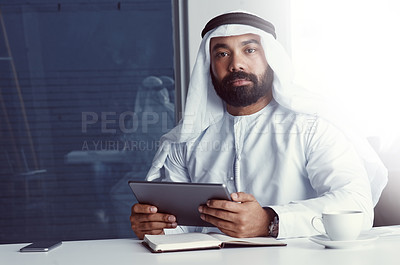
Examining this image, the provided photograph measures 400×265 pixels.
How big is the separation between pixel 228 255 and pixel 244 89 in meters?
1.13

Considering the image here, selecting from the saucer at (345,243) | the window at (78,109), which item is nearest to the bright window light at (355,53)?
the window at (78,109)

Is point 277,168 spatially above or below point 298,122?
below

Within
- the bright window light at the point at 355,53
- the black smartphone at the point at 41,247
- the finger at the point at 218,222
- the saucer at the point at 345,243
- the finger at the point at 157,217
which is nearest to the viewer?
the saucer at the point at 345,243

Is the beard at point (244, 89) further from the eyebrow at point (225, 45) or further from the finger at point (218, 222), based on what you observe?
the finger at point (218, 222)

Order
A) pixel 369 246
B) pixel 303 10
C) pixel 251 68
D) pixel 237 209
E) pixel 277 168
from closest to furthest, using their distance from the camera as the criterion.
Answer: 1. pixel 369 246
2. pixel 237 209
3. pixel 277 168
4. pixel 251 68
5. pixel 303 10

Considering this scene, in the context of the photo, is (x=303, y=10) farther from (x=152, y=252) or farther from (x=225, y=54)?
(x=152, y=252)

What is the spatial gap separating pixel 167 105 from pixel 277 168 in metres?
1.39

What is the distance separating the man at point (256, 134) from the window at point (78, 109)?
1.05 m

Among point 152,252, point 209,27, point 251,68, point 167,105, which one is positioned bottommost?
point 152,252

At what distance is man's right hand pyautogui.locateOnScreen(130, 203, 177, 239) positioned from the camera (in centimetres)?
170

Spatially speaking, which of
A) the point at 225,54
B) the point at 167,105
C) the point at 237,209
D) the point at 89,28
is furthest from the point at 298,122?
the point at 89,28

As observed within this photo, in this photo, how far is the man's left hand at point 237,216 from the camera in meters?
1.54

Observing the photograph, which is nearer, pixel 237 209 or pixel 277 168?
pixel 237 209

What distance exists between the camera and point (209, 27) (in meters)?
2.38
